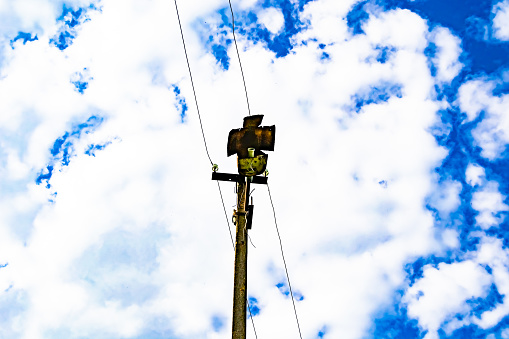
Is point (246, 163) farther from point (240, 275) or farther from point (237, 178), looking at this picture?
point (240, 275)

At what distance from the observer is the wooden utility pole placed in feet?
17.4

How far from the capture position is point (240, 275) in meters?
5.71

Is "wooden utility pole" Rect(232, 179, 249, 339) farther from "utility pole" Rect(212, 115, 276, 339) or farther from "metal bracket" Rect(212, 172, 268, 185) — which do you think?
"metal bracket" Rect(212, 172, 268, 185)

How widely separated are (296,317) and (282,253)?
1.25 metres

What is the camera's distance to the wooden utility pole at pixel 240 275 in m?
5.30

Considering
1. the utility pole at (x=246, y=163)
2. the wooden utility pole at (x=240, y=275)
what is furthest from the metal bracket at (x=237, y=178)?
the wooden utility pole at (x=240, y=275)

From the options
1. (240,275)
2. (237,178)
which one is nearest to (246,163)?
(237,178)

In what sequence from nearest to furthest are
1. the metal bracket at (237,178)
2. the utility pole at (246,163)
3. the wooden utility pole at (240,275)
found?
the wooden utility pole at (240,275), the utility pole at (246,163), the metal bracket at (237,178)

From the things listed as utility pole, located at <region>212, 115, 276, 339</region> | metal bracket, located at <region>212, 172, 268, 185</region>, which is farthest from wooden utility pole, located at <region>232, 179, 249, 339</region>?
metal bracket, located at <region>212, 172, 268, 185</region>

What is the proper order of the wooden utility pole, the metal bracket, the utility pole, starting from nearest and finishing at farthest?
the wooden utility pole
the utility pole
the metal bracket

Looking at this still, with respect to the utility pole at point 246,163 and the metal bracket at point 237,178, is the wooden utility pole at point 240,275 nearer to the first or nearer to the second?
the utility pole at point 246,163

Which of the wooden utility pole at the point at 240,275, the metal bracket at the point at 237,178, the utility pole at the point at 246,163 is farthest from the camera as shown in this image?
the metal bracket at the point at 237,178

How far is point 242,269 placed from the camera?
576cm

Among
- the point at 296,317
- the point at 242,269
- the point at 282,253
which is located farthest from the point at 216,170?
the point at 296,317
